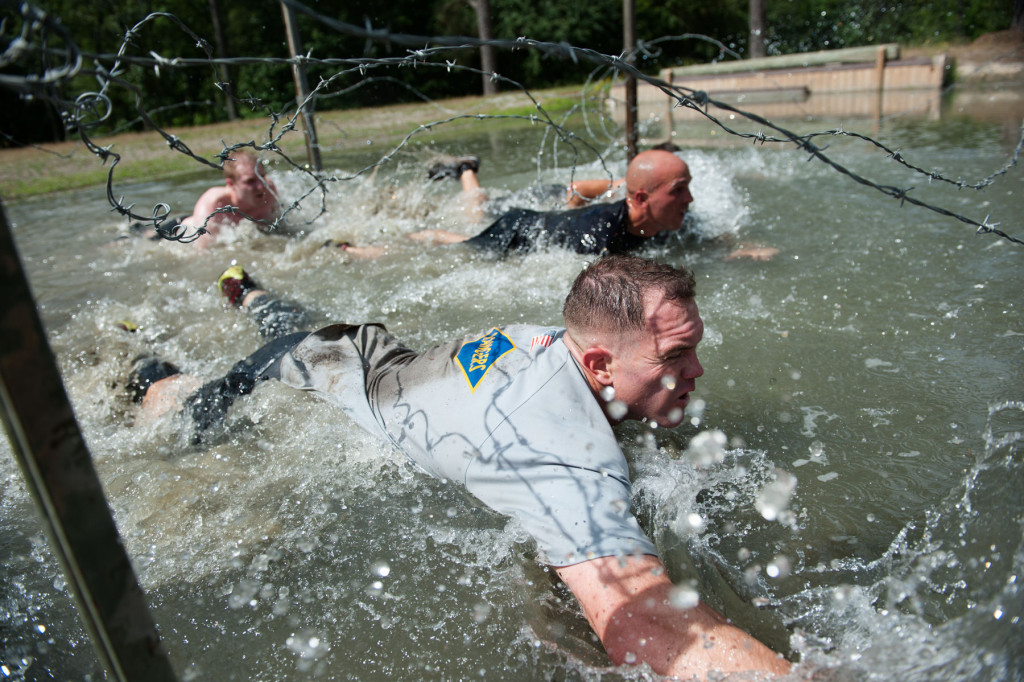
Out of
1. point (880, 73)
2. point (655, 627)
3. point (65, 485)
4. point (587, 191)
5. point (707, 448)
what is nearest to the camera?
point (65, 485)

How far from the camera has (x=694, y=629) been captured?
1.65m

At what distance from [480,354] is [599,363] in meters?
0.40

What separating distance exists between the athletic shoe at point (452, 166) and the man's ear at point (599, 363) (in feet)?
16.5

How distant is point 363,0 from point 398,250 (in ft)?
69.4

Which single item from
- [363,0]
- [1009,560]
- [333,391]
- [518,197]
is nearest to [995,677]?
[1009,560]

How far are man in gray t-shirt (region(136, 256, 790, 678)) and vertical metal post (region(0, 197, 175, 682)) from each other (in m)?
1.01

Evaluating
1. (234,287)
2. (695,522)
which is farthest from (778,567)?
(234,287)

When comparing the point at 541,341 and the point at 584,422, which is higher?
the point at 541,341

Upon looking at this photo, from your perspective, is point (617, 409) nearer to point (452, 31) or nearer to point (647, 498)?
point (647, 498)

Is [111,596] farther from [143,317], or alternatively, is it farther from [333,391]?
[143,317]

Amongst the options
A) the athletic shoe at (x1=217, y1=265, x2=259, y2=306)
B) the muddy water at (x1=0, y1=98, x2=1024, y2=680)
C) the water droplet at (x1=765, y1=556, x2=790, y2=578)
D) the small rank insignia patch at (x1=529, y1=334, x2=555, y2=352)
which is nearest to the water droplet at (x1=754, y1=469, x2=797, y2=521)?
the muddy water at (x1=0, y1=98, x2=1024, y2=680)

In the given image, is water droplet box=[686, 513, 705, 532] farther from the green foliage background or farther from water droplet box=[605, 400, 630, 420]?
the green foliage background

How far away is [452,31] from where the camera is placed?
2697 centimetres

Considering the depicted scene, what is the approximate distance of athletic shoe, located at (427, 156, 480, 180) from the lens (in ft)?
22.6
